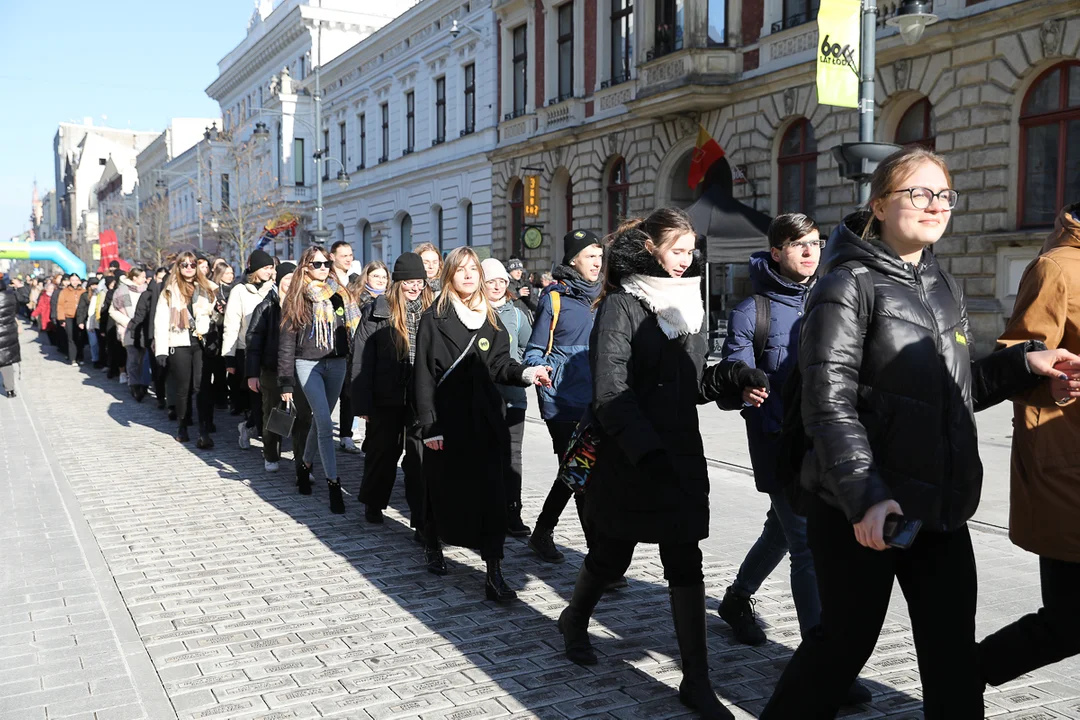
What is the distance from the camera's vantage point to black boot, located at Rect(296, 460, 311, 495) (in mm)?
7977

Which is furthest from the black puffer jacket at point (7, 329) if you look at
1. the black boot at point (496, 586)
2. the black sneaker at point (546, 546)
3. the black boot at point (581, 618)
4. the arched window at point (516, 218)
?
the arched window at point (516, 218)

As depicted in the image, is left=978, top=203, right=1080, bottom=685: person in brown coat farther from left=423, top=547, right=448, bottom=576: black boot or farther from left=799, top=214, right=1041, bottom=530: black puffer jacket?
left=423, top=547, right=448, bottom=576: black boot

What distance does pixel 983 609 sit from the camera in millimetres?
4941

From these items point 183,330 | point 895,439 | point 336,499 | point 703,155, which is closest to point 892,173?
point 895,439

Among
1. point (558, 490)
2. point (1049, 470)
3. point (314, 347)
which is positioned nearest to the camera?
point (1049, 470)

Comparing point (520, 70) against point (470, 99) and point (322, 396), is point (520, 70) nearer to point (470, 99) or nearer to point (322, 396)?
point (470, 99)

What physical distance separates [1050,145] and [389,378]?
38.2 feet

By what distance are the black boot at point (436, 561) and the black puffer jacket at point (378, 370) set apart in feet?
4.39

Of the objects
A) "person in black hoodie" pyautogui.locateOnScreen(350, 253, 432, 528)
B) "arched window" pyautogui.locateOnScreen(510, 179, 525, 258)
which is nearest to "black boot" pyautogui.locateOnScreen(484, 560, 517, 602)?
"person in black hoodie" pyautogui.locateOnScreen(350, 253, 432, 528)

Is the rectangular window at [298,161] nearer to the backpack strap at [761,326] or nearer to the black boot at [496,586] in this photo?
the black boot at [496,586]

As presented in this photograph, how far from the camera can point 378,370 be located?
267 inches

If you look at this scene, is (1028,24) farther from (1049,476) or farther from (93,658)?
(93,658)

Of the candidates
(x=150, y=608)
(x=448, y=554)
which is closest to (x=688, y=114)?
(x=448, y=554)

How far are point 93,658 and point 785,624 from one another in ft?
10.1
